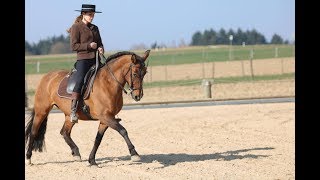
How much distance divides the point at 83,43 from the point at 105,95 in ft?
3.69

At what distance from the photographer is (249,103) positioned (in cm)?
2894

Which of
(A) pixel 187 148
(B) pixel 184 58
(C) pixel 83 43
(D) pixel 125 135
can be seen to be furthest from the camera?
(B) pixel 184 58

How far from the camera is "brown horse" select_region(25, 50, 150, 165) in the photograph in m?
12.6

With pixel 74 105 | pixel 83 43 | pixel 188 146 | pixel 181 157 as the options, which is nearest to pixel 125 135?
pixel 74 105

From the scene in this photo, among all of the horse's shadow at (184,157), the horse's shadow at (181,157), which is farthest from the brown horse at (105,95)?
the horse's shadow at (184,157)

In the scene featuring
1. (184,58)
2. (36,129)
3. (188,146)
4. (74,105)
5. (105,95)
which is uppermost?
(184,58)

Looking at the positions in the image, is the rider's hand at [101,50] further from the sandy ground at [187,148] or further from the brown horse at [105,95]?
the sandy ground at [187,148]

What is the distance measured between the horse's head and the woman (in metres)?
0.75

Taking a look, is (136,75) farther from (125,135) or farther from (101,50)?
(125,135)

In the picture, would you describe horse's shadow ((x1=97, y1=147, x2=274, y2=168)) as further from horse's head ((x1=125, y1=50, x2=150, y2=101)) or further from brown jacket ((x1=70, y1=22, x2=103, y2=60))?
brown jacket ((x1=70, y1=22, x2=103, y2=60))

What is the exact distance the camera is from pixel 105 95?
12867 mm

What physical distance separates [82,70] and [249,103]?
1681cm
